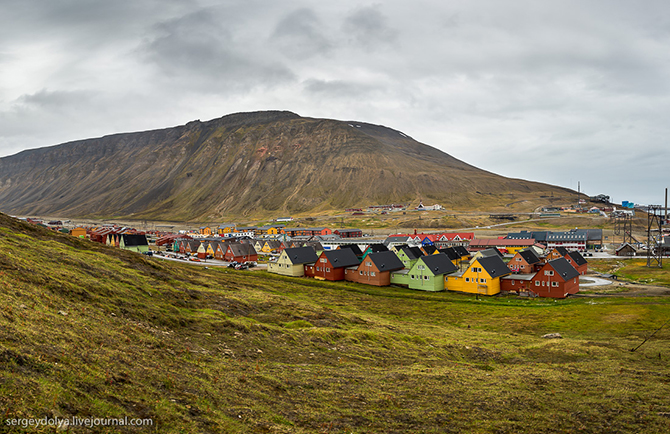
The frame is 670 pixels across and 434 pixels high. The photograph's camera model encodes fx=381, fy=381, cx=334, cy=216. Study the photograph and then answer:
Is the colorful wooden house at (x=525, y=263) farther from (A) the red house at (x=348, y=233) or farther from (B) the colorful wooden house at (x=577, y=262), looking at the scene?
(A) the red house at (x=348, y=233)

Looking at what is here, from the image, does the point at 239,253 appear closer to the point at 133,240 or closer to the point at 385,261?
the point at 133,240

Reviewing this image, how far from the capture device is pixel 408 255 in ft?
294

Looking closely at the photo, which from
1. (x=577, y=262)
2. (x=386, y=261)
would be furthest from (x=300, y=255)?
(x=577, y=262)

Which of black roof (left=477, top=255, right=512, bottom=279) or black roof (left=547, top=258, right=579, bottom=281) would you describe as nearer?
black roof (left=547, top=258, right=579, bottom=281)

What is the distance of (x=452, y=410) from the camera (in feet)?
60.0

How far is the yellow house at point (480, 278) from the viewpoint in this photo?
7062cm

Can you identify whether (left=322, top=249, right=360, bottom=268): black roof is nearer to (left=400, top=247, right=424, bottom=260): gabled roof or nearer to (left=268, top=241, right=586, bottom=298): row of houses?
(left=268, top=241, right=586, bottom=298): row of houses

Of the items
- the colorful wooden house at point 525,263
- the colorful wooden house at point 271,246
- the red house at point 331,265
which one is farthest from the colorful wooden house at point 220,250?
the colorful wooden house at point 525,263

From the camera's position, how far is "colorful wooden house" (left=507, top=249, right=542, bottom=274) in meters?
84.0

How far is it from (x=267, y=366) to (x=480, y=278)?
59263 mm

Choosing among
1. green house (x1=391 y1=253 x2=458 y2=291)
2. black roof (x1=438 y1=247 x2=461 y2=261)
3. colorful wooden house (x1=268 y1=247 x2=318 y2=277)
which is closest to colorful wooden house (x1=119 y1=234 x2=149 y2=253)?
colorful wooden house (x1=268 y1=247 x2=318 y2=277)

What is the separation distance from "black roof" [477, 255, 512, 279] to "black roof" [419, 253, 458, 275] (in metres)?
6.97

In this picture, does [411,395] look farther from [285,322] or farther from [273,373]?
[285,322]

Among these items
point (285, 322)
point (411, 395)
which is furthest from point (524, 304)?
point (411, 395)
